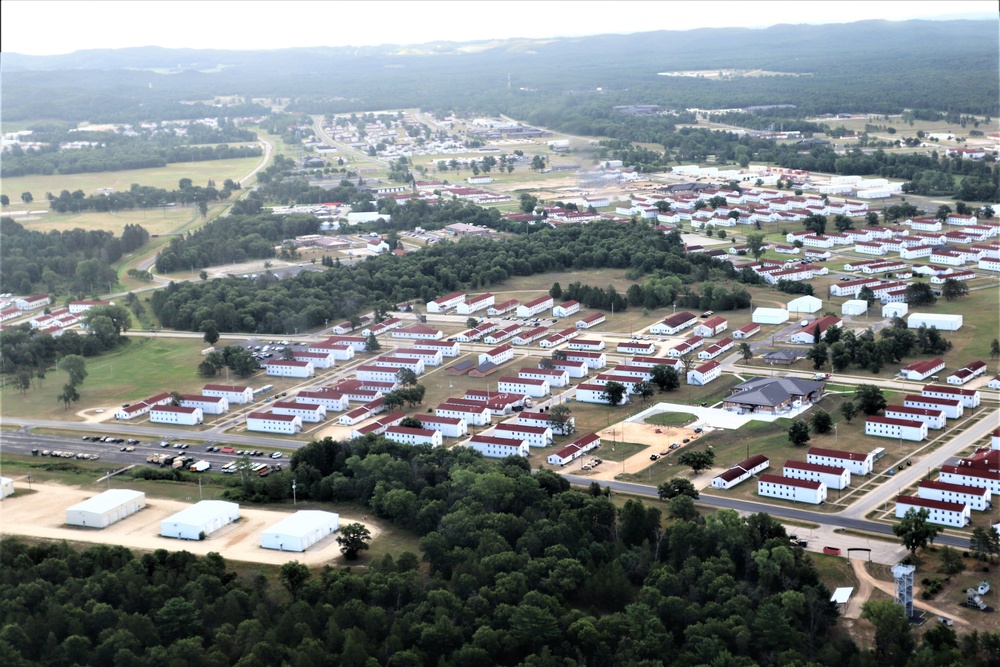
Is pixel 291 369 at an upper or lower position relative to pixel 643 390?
lower

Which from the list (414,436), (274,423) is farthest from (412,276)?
(414,436)

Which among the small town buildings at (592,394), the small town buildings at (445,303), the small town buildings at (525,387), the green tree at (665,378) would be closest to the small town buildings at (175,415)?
the small town buildings at (525,387)

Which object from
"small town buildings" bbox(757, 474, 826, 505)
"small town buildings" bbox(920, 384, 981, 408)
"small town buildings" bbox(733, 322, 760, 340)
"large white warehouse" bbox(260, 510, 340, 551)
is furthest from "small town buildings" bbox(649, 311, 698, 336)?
"large white warehouse" bbox(260, 510, 340, 551)

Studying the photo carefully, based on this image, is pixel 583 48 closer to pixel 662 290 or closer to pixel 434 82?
pixel 434 82

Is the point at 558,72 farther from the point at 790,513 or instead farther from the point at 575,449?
the point at 790,513

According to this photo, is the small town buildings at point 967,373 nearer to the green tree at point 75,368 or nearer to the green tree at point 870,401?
the green tree at point 870,401

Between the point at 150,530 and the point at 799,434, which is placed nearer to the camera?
the point at 150,530

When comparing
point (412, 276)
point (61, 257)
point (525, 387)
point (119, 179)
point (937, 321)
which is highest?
point (119, 179)

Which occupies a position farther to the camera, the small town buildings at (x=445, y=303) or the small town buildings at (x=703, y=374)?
the small town buildings at (x=445, y=303)
